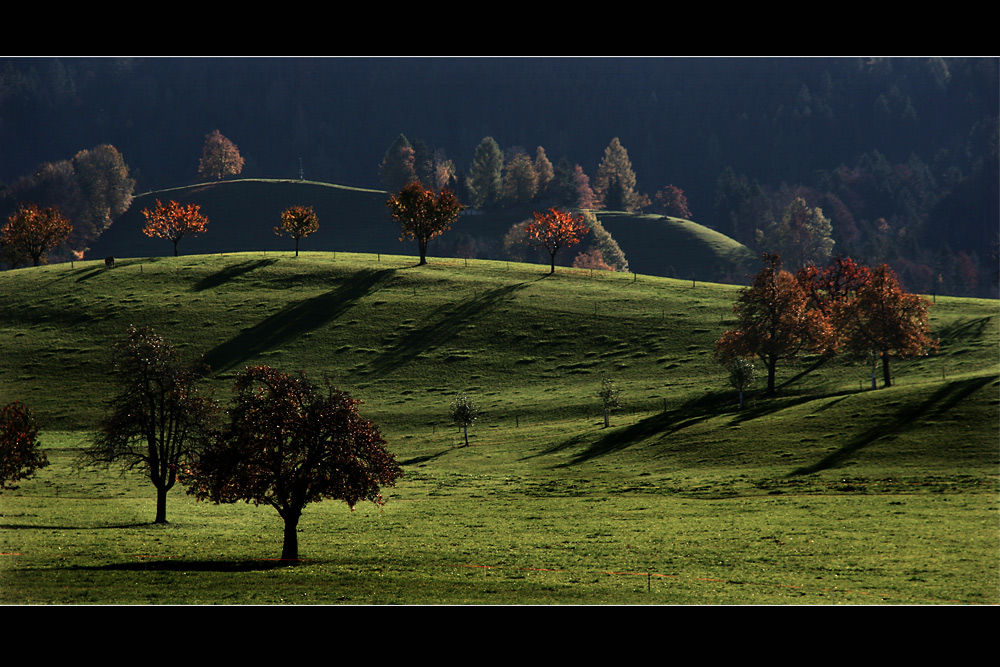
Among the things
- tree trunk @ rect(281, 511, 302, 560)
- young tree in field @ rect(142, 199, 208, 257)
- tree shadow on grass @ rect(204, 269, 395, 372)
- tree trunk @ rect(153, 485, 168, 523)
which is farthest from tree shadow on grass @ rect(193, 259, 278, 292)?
tree trunk @ rect(281, 511, 302, 560)

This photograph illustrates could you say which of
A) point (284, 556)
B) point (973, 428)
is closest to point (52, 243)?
point (284, 556)

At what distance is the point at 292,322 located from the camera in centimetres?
11419

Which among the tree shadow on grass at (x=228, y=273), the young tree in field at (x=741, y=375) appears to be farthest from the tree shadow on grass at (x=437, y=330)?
the young tree in field at (x=741, y=375)

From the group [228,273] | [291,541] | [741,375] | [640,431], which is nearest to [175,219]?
[228,273]

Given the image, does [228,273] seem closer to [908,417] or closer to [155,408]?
[155,408]

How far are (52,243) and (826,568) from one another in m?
151

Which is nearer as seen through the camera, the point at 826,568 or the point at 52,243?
the point at 826,568

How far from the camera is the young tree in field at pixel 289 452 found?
3288 cm

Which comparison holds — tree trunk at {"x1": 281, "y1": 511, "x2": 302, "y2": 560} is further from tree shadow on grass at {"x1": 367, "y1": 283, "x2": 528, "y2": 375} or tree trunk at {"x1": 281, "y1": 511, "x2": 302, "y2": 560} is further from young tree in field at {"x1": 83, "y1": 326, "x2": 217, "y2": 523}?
tree shadow on grass at {"x1": 367, "y1": 283, "x2": 528, "y2": 375}

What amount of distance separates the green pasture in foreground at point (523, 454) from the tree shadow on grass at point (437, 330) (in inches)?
16.1

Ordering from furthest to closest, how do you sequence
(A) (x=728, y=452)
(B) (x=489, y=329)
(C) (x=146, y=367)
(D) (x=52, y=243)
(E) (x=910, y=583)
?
(D) (x=52, y=243) → (B) (x=489, y=329) → (A) (x=728, y=452) → (C) (x=146, y=367) → (E) (x=910, y=583)

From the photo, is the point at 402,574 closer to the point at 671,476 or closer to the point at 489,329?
the point at 671,476

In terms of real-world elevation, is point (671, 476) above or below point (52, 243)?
below

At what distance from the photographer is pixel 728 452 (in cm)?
6419
